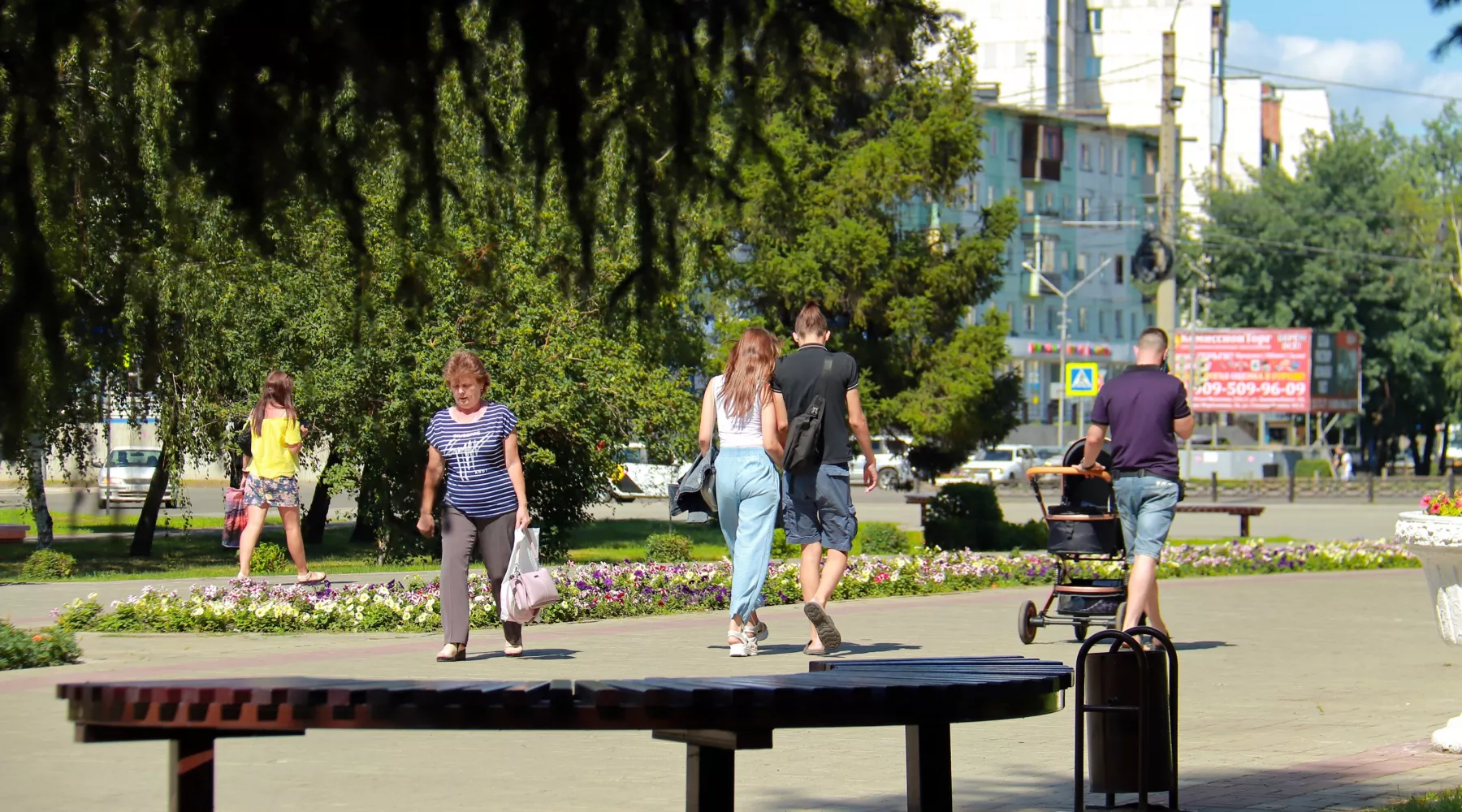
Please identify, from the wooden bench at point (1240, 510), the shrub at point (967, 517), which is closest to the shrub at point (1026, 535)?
the shrub at point (967, 517)

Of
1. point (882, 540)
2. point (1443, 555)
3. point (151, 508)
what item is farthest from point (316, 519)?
point (1443, 555)

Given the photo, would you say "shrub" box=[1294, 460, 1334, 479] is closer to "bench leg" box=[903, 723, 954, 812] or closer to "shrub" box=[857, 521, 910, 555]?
"shrub" box=[857, 521, 910, 555]

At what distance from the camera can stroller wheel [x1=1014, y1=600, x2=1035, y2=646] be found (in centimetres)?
1158

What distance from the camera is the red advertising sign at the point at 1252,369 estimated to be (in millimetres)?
72000

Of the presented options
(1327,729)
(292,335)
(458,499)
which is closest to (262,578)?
(292,335)

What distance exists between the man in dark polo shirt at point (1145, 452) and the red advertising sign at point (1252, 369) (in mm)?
62651

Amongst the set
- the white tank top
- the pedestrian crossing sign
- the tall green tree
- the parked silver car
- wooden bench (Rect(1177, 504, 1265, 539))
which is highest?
the tall green tree

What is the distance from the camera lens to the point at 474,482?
10.4 metres

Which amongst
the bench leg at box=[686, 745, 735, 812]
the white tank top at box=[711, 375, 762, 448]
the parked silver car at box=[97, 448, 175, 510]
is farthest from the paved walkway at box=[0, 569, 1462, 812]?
the parked silver car at box=[97, 448, 175, 510]

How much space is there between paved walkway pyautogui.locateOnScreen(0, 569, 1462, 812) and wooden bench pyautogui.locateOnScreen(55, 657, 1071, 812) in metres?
1.54

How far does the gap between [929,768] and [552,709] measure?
1.20m

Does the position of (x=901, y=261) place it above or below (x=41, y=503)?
above

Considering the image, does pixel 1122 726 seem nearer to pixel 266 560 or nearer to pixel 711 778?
pixel 711 778

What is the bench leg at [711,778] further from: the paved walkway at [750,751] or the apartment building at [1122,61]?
the apartment building at [1122,61]
